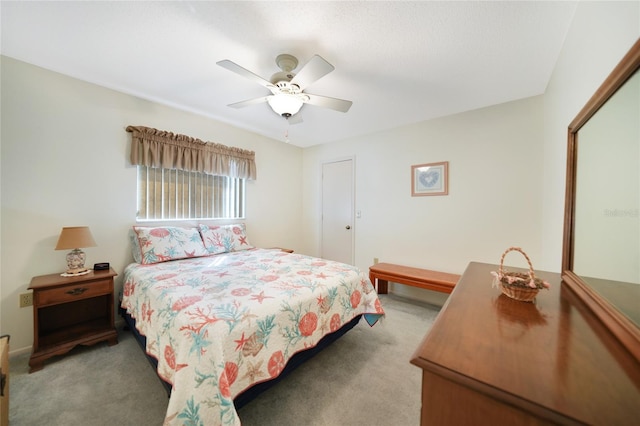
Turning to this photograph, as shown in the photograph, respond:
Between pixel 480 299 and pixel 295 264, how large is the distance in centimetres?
165

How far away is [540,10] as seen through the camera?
55.8 inches

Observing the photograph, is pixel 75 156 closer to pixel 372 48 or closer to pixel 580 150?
pixel 372 48

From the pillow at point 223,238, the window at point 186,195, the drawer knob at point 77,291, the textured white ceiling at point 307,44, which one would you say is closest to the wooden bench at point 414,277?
the pillow at point 223,238

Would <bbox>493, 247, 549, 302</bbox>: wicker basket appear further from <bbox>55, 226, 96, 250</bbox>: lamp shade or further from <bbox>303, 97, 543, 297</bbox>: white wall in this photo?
<bbox>55, 226, 96, 250</bbox>: lamp shade

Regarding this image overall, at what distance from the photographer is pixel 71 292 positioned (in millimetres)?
1909

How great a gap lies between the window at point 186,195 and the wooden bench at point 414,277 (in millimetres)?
2251

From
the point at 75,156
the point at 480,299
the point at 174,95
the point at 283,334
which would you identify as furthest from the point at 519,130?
the point at 75,156

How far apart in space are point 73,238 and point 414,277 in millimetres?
3390

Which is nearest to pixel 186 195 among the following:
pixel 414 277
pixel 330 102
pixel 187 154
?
pixel 187 154

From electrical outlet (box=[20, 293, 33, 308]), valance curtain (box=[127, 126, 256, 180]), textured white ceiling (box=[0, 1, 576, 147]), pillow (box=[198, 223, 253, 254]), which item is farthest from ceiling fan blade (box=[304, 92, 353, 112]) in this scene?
electrical outlet (box=[20, 293, 33, 308])

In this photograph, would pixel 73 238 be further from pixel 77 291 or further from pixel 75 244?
pixel 77 291

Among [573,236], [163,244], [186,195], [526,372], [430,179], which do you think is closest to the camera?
[526,372]

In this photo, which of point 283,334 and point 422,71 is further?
point 422,71

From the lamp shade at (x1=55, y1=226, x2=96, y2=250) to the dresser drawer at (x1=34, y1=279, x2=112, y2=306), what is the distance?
33cm
